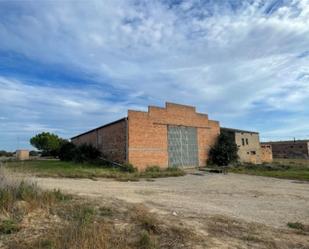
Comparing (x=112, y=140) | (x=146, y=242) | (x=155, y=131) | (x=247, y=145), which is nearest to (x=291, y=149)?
(x=247, y=145)

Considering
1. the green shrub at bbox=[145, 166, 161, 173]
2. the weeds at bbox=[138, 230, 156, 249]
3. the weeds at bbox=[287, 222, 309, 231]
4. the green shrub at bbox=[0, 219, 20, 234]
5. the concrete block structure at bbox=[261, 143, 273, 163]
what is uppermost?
the concrete block structure at bbox=[261, 143, 273, 163]

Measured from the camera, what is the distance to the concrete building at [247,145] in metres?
34.5

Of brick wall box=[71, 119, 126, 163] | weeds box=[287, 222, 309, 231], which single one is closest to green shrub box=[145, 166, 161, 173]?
brick wall box=[71, 119, 126, 163]

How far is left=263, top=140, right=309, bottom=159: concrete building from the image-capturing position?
62.1 meters

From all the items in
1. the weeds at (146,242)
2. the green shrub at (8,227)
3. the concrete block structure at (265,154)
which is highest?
the concrete block structure at (265,154)

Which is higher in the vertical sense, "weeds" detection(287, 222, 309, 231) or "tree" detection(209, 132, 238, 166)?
"tree" detection(209, 132, 238, 166)

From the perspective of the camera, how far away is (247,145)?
3597 centimetres

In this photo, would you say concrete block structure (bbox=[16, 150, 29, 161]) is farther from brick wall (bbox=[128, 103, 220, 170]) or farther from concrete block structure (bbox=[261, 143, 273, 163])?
concrete block structure (bbox=[261, 143, 273, 163])

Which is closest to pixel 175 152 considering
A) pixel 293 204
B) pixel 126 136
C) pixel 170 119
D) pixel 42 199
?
pixel 170 119

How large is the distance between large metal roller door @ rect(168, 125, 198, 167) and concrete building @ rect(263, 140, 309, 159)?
43227mm

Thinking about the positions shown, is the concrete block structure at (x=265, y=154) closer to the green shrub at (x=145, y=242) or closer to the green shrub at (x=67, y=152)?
the green shrub at (x=67, y=152)

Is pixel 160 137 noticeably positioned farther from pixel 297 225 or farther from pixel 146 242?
pixel 146 242

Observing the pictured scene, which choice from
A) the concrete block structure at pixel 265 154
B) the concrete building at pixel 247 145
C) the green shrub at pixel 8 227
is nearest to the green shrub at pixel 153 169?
the concrete building at pixel 247 145

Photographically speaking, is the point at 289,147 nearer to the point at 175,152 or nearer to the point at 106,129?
the point at 175,152
